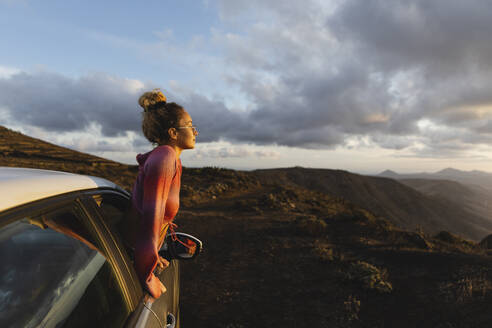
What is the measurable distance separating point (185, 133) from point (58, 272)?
129 cm

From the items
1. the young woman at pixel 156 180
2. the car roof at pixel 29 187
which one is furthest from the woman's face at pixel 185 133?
the car roof at pixel 29 187

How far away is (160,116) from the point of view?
217cm

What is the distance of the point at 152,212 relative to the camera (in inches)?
65.5

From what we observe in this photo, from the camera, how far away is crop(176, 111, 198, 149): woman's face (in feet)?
7.26

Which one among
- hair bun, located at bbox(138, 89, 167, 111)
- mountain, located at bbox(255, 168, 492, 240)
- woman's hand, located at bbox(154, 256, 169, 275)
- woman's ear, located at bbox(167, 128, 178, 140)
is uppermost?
hair bun, located at bbox(138, 89, 167, 111)

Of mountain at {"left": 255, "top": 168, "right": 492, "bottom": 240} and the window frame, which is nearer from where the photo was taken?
the window frame

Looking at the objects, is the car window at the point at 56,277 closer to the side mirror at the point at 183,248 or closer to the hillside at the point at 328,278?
the side mirror at the point at 183,248

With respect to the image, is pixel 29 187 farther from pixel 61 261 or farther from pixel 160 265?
pixel 160 265

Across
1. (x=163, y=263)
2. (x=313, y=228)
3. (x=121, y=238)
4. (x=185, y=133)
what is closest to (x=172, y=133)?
(x=185, y=133)

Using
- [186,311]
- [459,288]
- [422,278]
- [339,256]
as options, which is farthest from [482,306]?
[186,311]

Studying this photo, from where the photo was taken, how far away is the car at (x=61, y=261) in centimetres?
99

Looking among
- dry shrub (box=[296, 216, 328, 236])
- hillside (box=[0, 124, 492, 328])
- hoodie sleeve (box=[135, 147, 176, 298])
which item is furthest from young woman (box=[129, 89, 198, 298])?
dry shrub (box=[296, 216, 328, 236])

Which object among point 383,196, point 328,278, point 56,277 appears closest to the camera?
point 56,277

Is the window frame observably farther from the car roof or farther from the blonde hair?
the blonde hair
